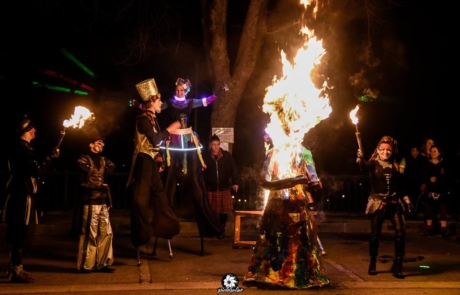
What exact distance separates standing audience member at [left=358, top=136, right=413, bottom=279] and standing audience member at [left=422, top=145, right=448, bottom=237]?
4783 mm

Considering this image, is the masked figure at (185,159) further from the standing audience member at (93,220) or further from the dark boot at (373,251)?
the dark boot at (373,251)

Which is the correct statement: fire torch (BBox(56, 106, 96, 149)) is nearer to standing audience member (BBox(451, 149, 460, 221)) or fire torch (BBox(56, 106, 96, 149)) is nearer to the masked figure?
the masked figure

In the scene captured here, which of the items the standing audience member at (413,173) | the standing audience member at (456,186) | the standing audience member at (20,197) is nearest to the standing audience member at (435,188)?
the standing audience member at (413,173)

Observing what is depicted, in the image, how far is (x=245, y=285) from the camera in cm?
721

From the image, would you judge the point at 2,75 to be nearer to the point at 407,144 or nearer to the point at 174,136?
the point at 174,136

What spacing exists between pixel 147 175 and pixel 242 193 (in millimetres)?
6944

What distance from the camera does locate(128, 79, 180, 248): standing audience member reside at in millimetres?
8562

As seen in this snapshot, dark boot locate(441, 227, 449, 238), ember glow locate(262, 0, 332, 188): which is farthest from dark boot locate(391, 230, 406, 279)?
dark boot locate(441, 227, 449, 238)

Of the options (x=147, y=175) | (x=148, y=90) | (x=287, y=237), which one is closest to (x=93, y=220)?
(x=147, y=175)

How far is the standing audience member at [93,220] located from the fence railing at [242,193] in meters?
A: 6.55

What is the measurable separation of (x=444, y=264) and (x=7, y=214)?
651 cm

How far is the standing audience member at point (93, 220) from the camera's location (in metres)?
8.14

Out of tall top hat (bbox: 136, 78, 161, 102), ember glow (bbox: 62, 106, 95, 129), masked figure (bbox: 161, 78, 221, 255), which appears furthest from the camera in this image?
masked figure (bbox: 161, 78, 221, 255)

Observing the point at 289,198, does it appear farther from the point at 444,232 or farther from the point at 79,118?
the point at 444,232
